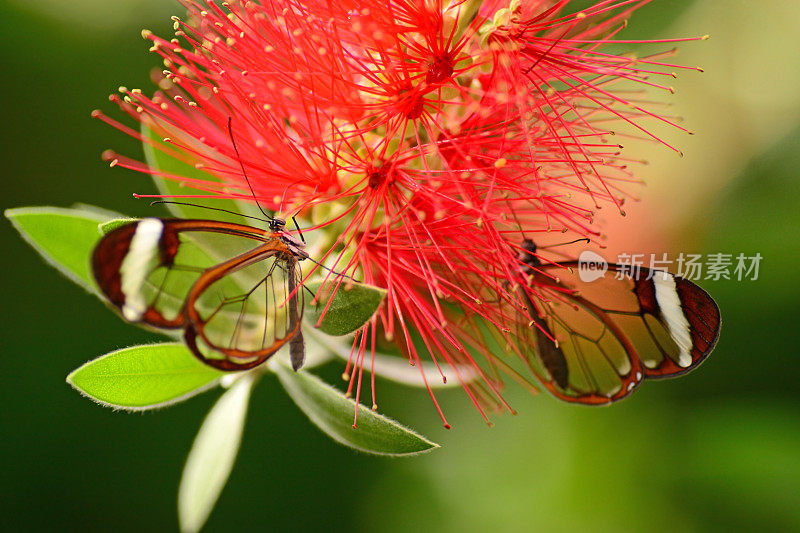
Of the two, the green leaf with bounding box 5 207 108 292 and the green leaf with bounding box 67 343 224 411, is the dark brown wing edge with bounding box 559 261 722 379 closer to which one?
the green leaf with bounding box 67 343 224 411

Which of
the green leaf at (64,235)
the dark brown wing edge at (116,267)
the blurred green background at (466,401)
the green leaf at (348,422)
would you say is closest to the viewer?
the dark brown wing edge at (116,267)

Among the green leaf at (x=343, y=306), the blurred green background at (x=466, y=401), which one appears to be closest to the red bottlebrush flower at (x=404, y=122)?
the green leaf at (x=343, y=306)

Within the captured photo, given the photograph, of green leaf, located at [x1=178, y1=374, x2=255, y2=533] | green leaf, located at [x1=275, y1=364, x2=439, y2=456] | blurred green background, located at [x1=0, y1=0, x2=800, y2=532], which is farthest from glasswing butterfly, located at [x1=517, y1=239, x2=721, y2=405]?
blurred green background, located at [x1=0, y1=0, x2=800, y2=532]

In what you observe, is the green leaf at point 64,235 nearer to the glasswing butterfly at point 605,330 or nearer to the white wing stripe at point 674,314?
the glasswing butterfly at point 605,330

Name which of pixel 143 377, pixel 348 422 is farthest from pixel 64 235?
pixel 348 422

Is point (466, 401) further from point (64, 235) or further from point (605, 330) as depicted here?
point (64, 235)
